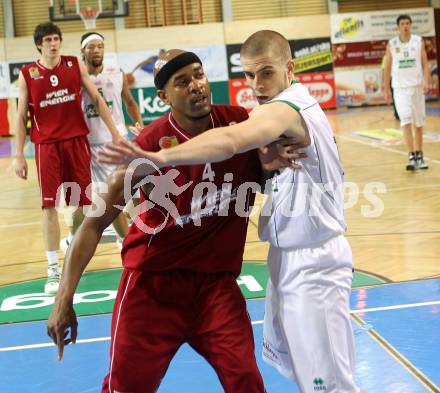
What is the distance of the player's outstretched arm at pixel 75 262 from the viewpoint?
3.07 metres

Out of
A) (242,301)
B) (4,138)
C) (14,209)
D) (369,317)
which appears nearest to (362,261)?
(369,317)

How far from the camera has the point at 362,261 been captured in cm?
686

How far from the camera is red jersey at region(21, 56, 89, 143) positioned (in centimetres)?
683

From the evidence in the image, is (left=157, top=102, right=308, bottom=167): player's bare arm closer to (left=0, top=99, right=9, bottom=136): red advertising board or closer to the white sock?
the white sock

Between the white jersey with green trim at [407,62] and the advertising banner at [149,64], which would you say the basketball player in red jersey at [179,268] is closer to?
the white jersey with green trim at [407,62]

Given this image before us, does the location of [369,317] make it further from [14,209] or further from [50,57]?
[14,209]

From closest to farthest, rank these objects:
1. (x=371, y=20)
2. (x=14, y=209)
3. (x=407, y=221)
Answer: (x=407, y=221)
(x=14, y=209)
(x=371, y=20)

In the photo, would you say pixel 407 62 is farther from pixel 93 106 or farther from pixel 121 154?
pixel 121 154

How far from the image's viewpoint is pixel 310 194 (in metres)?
3.15

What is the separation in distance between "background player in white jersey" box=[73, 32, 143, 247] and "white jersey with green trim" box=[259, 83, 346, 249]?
14.8ft

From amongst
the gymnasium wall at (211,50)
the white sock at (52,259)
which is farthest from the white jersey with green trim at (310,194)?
the gymnasium wall at (211,50)

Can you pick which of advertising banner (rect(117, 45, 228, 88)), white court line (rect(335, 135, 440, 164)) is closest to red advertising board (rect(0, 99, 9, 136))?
advertising banner (rect(117, 45, 228, 88))

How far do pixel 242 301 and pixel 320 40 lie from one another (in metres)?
22.7

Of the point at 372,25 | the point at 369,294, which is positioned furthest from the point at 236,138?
the point at 372,25
